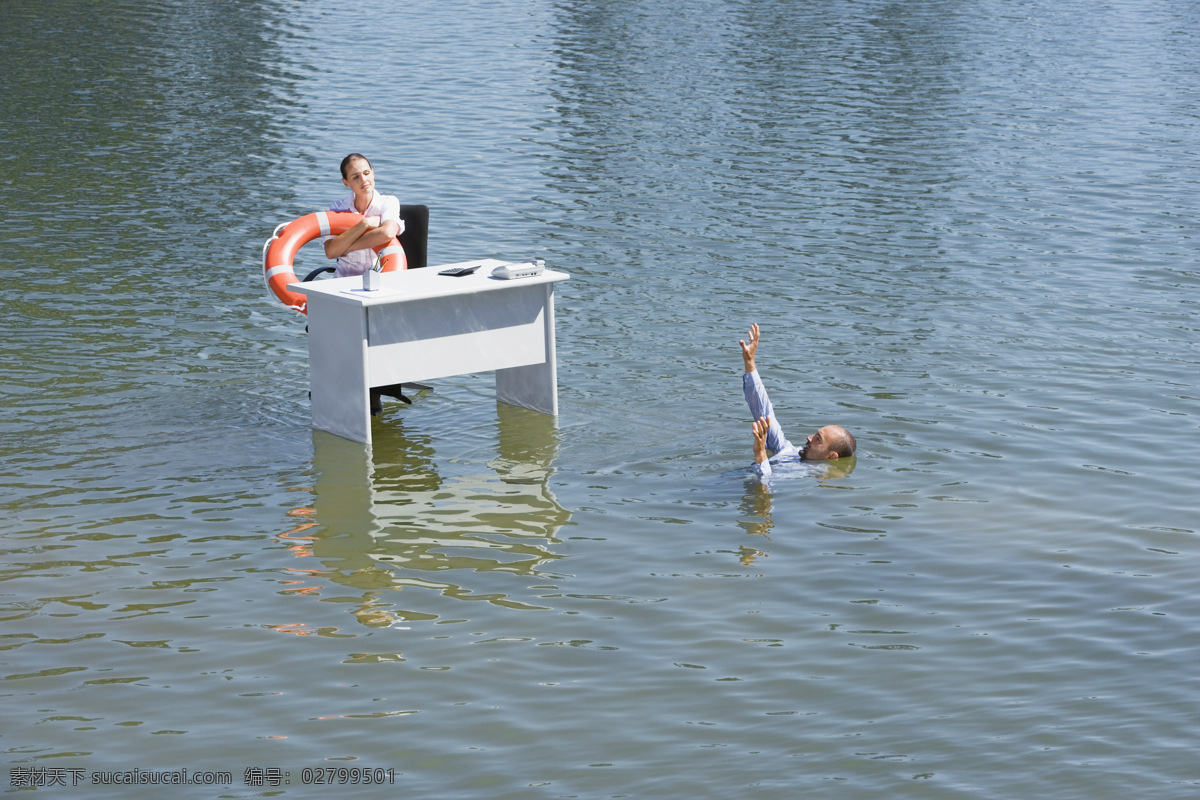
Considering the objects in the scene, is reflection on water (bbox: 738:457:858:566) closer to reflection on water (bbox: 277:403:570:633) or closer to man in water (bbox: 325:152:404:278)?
reflection on water (bbox: 277:403:570:633)

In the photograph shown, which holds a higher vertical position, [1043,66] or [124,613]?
[1043,66]

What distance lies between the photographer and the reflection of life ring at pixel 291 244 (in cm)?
1014

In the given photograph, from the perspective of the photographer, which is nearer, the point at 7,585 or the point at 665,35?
the point at 7,585

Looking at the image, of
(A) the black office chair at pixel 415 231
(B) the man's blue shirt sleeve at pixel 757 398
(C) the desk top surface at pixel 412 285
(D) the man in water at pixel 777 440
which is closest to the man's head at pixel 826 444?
(D) the man in water at pixel 777 440

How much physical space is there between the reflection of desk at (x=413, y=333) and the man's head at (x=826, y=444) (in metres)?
1.84

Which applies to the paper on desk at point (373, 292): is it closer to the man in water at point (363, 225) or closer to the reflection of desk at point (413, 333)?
the reflection of desk at point (413, 333)

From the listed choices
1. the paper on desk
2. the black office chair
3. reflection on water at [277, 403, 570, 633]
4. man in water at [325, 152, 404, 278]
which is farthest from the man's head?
the black office chair

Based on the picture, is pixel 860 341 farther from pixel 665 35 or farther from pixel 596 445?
pixel 665 35

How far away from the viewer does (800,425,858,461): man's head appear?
870 cm

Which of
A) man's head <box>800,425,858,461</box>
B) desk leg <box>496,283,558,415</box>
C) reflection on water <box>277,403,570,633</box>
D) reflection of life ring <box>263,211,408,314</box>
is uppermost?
reflection of life ring <box>263,211,408,314</box>

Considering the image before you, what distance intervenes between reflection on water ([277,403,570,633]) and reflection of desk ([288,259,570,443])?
1.18 ft

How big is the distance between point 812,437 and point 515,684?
3021 millimetres

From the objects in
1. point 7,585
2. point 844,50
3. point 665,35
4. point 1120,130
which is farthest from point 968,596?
point 665,35

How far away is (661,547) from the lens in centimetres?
779
